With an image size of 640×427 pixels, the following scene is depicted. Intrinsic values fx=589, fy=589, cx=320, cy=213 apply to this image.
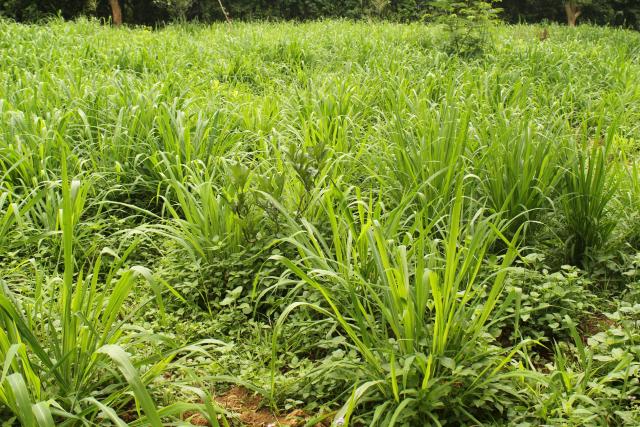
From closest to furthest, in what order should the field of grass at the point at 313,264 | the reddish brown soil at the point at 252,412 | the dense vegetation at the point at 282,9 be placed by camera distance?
the field of grass at the point at 313,264
the reddish brown soil at the point at 252,412
the dense vegetation at the point at 282,9

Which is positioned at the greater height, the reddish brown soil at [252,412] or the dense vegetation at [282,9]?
the dense vegetation at [282,9]

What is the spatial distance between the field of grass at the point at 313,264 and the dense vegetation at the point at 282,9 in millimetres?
9575

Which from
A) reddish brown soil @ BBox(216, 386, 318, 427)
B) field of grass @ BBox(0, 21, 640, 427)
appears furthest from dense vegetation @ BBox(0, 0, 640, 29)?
reddish brown soil @ BBox(216, 386, 318, 427)

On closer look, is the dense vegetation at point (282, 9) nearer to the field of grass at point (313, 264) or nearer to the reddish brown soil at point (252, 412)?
the field of grass at point (313, 264)

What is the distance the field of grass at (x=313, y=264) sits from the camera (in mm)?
1747

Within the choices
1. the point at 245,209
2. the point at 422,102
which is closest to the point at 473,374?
the point at 245,209

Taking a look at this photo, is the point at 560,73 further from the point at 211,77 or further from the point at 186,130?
the point at 186,130

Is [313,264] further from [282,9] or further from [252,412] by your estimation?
[282,9]

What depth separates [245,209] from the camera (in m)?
2.61

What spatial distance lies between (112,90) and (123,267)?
2.06 metres

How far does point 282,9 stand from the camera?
1596 cm

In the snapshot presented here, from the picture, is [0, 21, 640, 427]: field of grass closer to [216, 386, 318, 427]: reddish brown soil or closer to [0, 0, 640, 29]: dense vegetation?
[216, 386, 318, 427]: reddish brown soil

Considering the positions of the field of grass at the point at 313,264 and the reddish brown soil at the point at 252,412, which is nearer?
the field of grass at the point at 313,264

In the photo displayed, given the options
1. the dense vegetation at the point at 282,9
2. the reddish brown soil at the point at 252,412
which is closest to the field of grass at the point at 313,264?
the reddish brown soil at the point at 252,412
